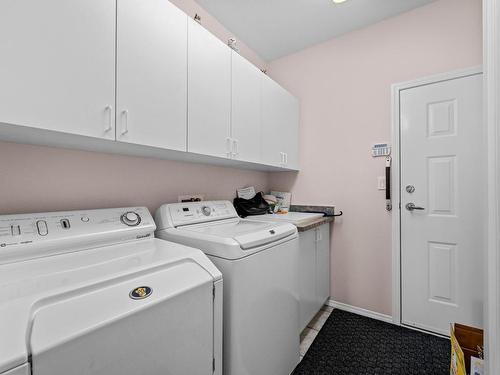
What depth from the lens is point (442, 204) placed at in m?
1.92

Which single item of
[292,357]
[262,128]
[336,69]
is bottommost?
[292,357]

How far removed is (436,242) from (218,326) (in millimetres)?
1934

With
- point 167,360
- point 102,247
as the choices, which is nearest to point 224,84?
point 102,247

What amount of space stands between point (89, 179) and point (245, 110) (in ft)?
3.84

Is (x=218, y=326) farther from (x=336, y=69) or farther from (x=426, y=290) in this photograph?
(x=336, y=69)

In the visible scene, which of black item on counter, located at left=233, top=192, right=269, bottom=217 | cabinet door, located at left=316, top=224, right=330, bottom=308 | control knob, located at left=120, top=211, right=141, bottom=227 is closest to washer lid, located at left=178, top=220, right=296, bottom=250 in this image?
control knob, located at left=120, top=211, right=141, bottom=227

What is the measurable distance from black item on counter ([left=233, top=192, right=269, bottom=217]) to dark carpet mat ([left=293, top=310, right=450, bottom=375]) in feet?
3.81

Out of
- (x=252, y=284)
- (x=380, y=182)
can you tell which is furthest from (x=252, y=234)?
(x=380, y=182)

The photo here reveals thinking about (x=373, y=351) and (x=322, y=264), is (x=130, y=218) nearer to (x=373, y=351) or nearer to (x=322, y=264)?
(x=322, y=264)

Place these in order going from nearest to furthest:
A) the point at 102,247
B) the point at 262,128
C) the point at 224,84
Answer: the point at 102,247, the point at 224,84, the point at 262,128

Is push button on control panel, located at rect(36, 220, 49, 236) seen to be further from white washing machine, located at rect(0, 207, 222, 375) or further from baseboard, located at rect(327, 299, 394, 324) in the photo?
baseboard, located at rect(327, 299, 394, 324)

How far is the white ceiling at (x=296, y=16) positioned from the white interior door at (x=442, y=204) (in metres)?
0.76

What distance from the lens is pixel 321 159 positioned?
252 cm

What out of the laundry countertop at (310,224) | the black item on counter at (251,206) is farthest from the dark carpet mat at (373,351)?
the black item on counter at (251,206)
